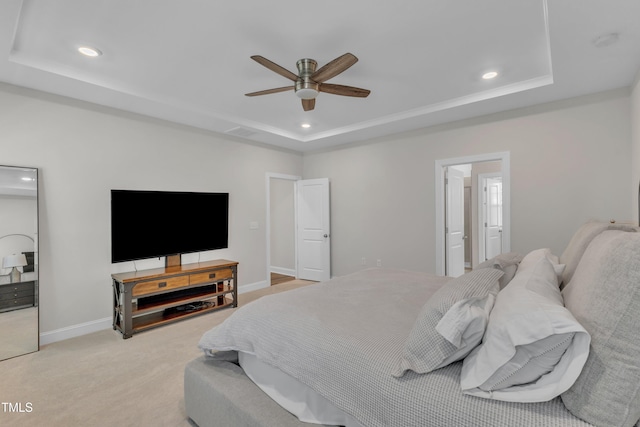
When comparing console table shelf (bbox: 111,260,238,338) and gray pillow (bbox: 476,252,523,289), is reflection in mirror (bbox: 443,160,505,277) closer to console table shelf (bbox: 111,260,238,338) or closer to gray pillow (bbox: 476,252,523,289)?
gray pillow (bbox: 476,252,523,289)

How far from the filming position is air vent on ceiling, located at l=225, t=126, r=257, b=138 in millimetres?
4512

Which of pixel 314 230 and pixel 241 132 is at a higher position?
pixel 241 132

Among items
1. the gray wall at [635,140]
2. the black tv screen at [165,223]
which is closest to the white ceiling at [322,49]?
the gray wall at [635,140]

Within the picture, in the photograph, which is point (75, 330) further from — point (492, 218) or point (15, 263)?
point (492, 218)

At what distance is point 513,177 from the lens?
3840 mm

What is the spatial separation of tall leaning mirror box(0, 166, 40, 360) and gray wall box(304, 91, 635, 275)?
13.6 feet

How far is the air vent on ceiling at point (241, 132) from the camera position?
14.8ft

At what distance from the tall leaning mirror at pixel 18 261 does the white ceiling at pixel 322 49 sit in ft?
3.31

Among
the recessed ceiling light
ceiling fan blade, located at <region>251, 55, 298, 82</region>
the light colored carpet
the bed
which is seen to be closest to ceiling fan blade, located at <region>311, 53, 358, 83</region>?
ceiling fan blade, located at <region>251, 55, 298, 82</region>

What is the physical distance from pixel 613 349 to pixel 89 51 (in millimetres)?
3720

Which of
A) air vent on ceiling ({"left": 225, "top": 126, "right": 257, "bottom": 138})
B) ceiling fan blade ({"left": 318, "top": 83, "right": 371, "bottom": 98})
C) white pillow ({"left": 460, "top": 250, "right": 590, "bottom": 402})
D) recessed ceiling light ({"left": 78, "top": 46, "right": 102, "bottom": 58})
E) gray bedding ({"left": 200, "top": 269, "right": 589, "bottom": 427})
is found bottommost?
gray bedding ({"left": 200, "top": 269, "right": 589, "bottom": 427})

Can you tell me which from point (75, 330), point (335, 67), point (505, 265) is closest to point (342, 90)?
point (335, 67)

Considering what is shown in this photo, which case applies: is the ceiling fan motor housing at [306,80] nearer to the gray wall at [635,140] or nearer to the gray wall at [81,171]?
the gray wall at [81,171]

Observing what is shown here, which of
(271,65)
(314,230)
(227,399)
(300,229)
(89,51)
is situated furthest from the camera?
(300,229)
